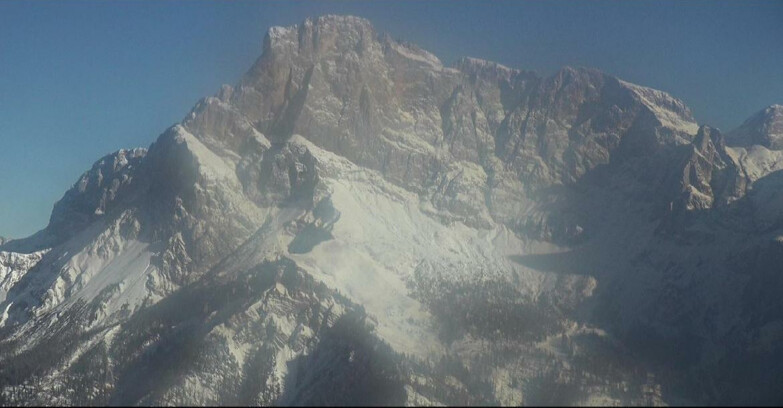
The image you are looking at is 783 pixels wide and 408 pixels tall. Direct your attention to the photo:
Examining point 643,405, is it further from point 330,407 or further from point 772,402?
point 330,407

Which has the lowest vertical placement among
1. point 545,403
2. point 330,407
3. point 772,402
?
point 330,407

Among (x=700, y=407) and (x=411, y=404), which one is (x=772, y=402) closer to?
(x=700, y=407)

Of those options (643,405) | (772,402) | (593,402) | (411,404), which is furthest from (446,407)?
(772,402)

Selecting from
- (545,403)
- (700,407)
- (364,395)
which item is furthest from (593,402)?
(364,395)

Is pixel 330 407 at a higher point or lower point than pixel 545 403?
lower

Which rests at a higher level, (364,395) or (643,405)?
(643,405)

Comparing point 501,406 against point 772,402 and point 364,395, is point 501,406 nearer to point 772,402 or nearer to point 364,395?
point 364,395
